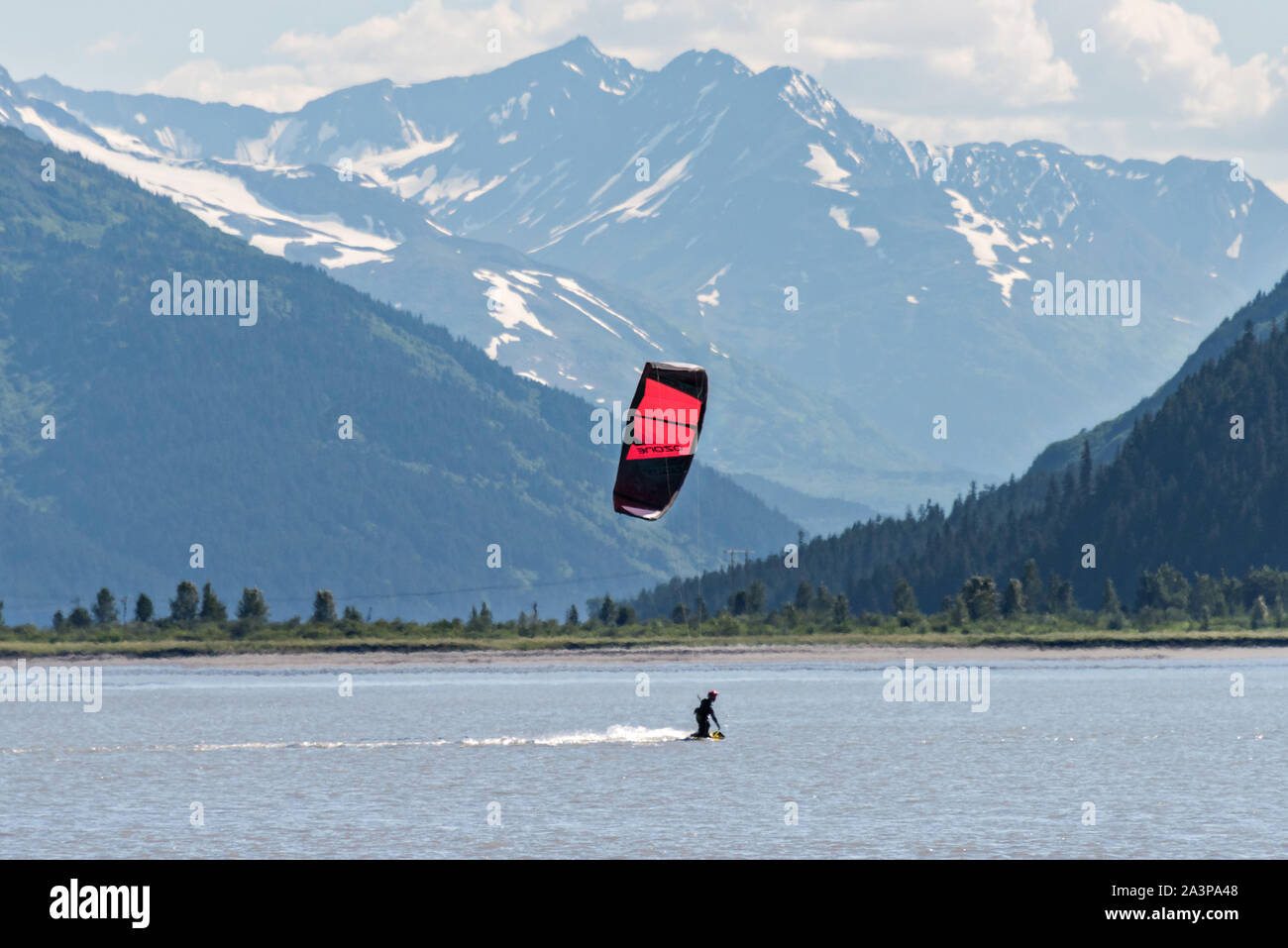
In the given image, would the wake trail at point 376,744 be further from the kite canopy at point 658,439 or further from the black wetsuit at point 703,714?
the kite canopy at point 658,439

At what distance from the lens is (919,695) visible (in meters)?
162

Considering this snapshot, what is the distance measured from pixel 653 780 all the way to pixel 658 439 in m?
25.7

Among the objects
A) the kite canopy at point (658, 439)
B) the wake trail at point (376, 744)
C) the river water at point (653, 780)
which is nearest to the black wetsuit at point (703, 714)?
the river water at point (653, 780)

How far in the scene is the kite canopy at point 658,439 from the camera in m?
63.6

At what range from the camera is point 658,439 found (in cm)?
6619

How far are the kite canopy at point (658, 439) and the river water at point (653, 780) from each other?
37.0ft

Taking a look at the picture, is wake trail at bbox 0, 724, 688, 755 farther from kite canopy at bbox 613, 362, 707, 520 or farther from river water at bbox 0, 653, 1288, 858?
kite canopy at bbox 613, 362, 707, 520

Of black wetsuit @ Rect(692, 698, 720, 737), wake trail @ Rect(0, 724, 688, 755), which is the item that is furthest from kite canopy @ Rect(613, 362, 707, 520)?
wake trail @ Rect(0, 724, 688, 755)

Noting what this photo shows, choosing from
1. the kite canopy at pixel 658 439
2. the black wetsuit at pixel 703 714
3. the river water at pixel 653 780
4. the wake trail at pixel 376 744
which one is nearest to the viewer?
the kite canopy at pixel 658 439

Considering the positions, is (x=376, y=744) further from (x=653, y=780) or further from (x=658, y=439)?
(x=658, y=439)

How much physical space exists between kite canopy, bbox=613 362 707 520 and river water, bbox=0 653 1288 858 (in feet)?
37.0
